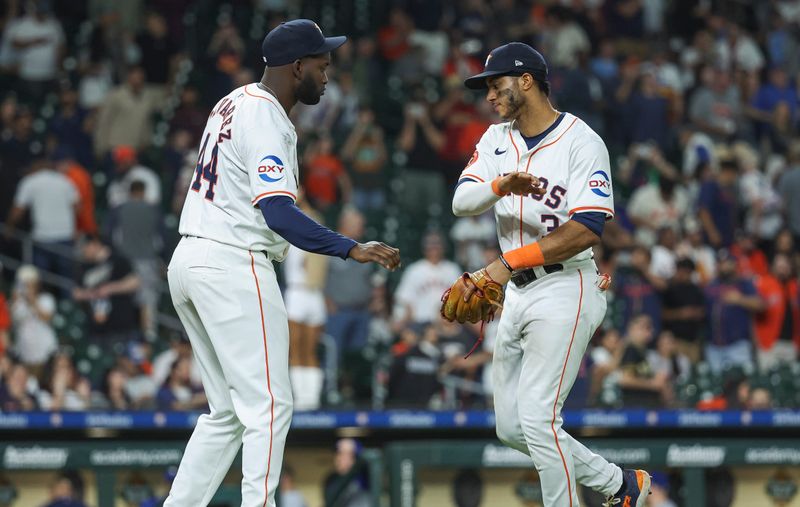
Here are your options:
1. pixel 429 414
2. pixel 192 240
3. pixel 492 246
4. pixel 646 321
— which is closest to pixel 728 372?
pixel 646 321

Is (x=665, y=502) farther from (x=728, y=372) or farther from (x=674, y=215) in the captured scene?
(x=674, y=215)

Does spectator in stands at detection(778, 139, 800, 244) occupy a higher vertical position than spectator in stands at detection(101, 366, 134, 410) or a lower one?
higher

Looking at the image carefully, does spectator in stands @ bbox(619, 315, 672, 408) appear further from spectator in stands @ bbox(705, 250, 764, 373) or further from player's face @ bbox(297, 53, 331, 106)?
player's face @ bbox(297, 53, 331, 106)

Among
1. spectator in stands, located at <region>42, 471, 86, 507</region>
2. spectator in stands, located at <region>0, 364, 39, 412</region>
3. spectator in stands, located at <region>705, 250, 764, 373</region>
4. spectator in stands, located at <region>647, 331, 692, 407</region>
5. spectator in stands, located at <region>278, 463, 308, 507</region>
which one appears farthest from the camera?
spectator in stands, located at <region>705, 250, 764, 373</region>

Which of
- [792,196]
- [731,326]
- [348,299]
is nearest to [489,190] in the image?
[348,299]

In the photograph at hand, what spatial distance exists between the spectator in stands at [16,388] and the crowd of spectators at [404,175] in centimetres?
2

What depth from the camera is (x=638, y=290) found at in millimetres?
12234

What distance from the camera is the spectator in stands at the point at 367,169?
14164 millimetres

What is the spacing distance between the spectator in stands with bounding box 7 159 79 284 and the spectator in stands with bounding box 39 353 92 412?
220 cm

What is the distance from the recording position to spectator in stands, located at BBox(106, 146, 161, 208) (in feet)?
41.8

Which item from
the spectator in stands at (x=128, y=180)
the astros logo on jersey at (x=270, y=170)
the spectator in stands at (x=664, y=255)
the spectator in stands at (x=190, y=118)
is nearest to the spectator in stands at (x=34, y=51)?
the spectator in stands at (x=190, y=118)

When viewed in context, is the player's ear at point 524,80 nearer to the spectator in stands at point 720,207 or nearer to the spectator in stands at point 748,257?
the spectator in stands at point 748,257

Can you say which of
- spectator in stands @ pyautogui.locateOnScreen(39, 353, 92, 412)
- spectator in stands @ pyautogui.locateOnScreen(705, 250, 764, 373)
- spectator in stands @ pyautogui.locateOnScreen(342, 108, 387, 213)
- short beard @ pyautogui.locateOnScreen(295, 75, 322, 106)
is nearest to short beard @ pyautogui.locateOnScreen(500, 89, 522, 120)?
short beard @ pyautogui.locateOnScreen(295, 75, 322, 106)

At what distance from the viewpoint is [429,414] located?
30.6 ft
